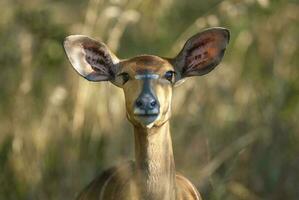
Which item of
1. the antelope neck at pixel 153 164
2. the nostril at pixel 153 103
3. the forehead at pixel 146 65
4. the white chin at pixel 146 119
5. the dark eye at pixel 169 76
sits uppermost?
the forehead at pixel 146 65

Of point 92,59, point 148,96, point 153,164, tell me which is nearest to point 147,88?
point 148,96

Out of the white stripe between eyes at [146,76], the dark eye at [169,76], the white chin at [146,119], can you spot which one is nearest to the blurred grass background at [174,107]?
the dark eye at [169,76]

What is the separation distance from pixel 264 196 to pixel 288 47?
3.95 ft

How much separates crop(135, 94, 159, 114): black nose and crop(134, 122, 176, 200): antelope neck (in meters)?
0.32

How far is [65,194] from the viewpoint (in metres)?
8.48

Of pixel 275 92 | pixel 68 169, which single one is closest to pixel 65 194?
pixel 68 169

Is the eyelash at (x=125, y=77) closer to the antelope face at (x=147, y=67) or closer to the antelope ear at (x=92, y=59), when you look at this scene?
the antelope face at (x=147, y=67)

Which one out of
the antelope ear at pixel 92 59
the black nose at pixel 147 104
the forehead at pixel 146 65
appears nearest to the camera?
the black nose at pixel 147 104

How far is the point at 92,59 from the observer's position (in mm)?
7223

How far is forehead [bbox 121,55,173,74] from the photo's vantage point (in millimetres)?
6846

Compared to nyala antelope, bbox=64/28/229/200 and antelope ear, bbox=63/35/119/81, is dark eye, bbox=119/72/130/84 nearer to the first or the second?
nyala antelope, bbox=64/28/229/200

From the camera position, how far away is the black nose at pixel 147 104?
21.5 ft

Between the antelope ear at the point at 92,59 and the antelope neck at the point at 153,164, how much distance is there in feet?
1.46

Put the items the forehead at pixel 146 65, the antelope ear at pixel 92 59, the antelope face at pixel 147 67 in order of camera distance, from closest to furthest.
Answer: the antelope face at pixel 147 67
the forehead at pixel 146 65
the antelope ear at pixel 92 59
